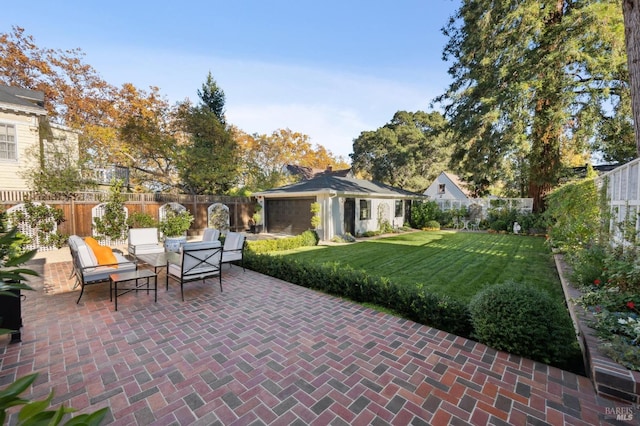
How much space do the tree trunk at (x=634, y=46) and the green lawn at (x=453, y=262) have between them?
348 centimetres

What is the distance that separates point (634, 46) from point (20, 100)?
18.3m

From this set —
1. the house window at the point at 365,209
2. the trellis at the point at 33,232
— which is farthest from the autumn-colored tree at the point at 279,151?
the trellis at the point at 33,232

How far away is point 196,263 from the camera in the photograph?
5516mm

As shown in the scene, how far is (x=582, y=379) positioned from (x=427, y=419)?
6.25 feet

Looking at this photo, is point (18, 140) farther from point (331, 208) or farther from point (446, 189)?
point (446, 189)

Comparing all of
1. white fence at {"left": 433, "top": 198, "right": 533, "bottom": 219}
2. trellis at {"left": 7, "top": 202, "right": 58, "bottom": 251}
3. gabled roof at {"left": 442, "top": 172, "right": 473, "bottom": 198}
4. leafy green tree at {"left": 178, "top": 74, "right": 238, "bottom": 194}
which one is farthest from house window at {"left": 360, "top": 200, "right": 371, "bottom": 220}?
gabled roof at {"left": 442, "top": 172, "right": 473, "bottom": 198}

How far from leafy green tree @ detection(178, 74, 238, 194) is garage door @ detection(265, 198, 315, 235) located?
3321mm

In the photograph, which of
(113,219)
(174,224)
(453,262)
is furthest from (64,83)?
(453,262)

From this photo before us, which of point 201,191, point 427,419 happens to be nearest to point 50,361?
point 427,419

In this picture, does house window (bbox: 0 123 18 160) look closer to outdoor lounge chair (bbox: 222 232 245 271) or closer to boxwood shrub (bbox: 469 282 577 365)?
outdoor lounge chair (bbox: 222 232 245 271)

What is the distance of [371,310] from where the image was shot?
4.77 metres

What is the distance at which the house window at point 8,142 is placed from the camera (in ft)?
35.1

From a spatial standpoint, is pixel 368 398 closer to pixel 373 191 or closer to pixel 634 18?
pixel 634 18

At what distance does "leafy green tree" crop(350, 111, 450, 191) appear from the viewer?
89.0 feet
